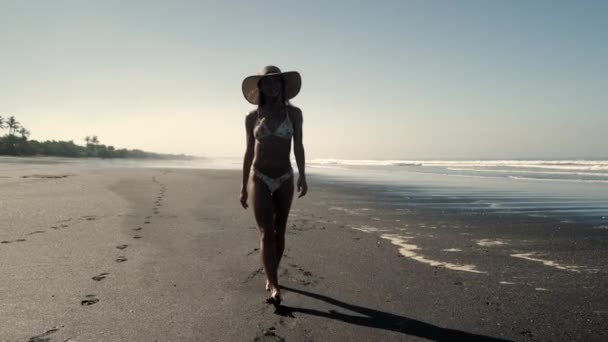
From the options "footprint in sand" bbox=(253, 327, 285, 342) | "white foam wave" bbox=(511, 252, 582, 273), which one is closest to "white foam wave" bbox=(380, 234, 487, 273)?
"white foam wave" bbox=(511, 252, 582, 273)

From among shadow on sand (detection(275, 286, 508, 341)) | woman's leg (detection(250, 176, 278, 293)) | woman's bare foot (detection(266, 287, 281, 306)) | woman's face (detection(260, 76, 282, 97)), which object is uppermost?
woman's face (detection(260, 76, 282, 97))

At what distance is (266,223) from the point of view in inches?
147

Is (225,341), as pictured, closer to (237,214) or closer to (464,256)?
(464,256)

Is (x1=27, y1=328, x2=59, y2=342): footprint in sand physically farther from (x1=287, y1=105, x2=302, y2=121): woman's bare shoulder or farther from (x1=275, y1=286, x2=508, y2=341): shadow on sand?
(x1=287, y1=105, x2=302, y2=121): woman's bare shoulder

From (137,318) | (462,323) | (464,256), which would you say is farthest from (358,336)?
(464,256)

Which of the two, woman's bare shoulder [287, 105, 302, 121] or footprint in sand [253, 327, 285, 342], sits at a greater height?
woman's bare shoulder [287, 105, 302, 121]

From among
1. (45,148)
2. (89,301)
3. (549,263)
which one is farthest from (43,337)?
(45,148)

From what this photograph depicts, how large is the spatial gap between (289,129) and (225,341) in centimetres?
197

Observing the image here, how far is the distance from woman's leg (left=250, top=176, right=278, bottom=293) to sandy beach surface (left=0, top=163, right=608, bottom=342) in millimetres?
308

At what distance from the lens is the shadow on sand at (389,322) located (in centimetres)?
288

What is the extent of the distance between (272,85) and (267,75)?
105 millimetres

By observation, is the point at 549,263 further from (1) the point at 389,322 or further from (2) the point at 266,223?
(2) the point at 266,223

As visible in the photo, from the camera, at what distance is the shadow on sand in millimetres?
2879

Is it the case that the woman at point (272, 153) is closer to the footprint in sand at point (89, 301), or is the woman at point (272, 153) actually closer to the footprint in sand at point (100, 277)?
the footprint in sand at point (89, 301)
